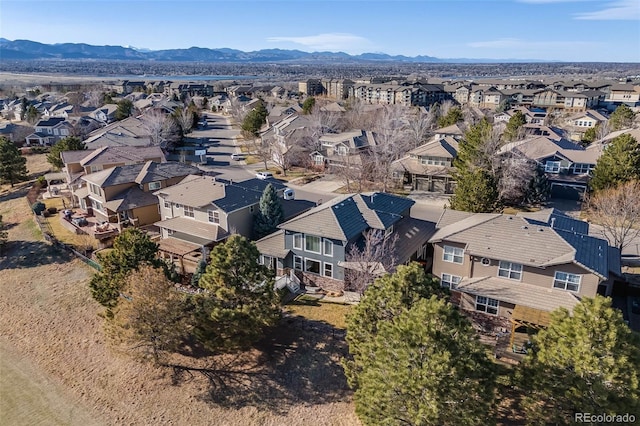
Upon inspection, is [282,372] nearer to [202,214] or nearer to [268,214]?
[268,214]

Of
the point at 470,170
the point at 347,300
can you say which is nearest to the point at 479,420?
the point at 347,300

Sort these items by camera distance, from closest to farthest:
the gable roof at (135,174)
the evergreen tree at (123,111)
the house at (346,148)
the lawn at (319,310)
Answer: the lawn at (319,310) < the gable roof at (135,174) < the house at (346,148) < the evergreen tree at (123,111)

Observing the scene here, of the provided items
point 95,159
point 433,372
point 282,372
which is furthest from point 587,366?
point 95,159

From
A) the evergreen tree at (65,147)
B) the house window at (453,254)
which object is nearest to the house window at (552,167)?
the house window at (453,254)

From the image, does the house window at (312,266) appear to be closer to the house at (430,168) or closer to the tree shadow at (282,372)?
the tree shadow at (282,372)

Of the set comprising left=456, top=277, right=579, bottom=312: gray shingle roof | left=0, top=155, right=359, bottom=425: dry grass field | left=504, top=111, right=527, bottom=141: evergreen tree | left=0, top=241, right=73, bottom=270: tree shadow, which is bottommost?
left=0, top=155, right=359, bottom=425: dry grass field

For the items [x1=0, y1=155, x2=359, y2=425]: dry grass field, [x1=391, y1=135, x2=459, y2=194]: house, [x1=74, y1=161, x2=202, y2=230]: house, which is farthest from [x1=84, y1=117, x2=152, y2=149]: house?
[x1=391, y1=135, x2=459, y2=194]: house

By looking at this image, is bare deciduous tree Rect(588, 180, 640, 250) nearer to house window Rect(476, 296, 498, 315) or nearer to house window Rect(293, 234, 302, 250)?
house window Rect(476, 296, 498, 315)
